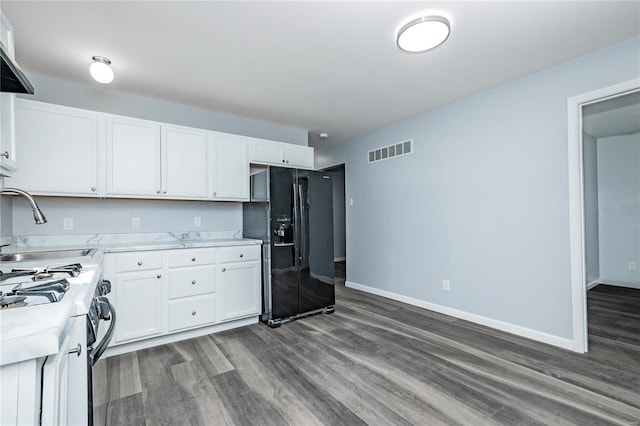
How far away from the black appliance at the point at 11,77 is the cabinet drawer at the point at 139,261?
1.43m

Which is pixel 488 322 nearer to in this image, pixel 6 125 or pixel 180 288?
pixel 180 288

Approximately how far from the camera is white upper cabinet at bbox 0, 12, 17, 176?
4.93 feet

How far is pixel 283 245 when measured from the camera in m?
3.21

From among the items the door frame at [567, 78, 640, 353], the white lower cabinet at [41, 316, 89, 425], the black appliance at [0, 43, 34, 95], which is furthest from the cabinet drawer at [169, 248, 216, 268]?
the door frame at [567, 78, 640, 353]

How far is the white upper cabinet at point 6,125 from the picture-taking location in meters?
1.50

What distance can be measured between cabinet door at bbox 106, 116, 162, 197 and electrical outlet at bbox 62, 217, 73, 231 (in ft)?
1.53

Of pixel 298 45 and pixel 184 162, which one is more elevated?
pixel 298 45

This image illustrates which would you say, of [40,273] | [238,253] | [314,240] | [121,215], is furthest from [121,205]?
[314,240]

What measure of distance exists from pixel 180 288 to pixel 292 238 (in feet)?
3.92

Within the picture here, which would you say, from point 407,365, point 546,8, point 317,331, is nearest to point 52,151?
point 317,331

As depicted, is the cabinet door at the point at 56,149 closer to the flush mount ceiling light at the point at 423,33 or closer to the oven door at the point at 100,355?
the oven door at the point at 100,355

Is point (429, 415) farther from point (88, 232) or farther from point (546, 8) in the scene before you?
point (88, 232)

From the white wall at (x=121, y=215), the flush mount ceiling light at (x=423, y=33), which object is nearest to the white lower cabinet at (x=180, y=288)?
the white wall at (x=121, y=215)

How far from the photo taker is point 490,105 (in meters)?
3.04
